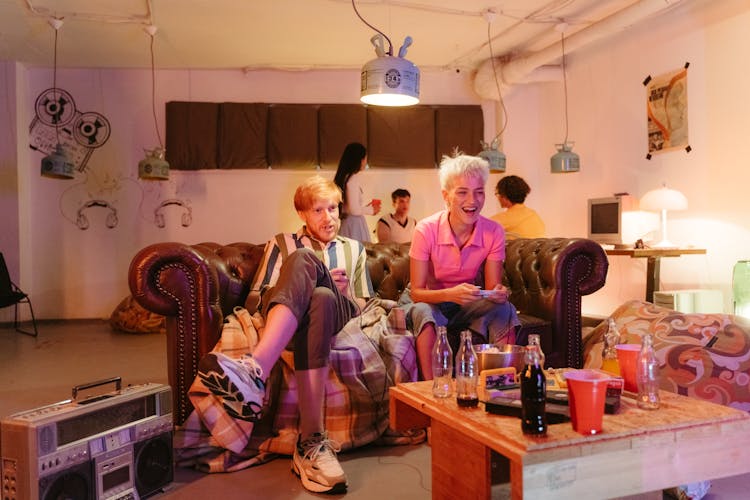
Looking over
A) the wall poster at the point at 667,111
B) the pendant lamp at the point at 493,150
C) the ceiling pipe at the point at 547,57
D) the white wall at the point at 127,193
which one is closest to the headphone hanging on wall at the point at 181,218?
the white wall at the point at 127,193

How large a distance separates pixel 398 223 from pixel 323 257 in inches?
151

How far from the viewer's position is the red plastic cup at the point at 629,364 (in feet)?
5.41

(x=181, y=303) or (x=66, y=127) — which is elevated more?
(x=66, y=127)

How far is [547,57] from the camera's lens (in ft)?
20.1

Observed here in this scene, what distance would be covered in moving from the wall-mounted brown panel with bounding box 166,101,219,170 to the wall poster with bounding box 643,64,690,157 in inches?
180

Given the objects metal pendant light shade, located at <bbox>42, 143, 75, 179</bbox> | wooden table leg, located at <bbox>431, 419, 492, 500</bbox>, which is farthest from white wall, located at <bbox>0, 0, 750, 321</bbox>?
wooden table leg, located at <bbox>431, 419, 492, 500</bbox>

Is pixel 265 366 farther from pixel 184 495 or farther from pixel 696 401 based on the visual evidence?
pixel 696 401

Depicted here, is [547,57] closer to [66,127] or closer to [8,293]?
[66,127]

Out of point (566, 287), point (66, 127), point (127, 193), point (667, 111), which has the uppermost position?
point (66, 127)

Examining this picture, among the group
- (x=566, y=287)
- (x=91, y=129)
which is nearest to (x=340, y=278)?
(x=566, y=287)

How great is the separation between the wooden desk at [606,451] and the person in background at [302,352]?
1.92 ft

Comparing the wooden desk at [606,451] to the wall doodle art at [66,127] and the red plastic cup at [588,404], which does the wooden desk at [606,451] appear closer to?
the red plastic cup at [588,404]

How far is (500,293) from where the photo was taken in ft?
8.02

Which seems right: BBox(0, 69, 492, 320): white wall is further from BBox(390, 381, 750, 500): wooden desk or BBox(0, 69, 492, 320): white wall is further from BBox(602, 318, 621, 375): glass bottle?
BBox(390, 381, 750, 500): wooden desk
